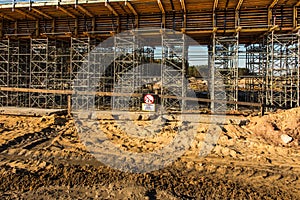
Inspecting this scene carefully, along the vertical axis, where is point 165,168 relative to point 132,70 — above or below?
below

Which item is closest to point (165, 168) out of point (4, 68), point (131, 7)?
point (131, 7)

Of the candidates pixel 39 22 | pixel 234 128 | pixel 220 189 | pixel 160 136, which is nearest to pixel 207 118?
pixel 234 128

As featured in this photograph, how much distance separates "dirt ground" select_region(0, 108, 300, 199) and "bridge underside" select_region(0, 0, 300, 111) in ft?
12.5

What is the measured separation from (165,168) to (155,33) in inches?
391

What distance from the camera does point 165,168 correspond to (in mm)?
6695

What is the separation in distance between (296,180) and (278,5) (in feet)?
36.1

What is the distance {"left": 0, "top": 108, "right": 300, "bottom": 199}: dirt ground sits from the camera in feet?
17.3

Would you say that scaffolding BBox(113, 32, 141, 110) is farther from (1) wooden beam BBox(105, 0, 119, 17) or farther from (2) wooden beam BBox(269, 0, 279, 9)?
(2) wooden beam BBox(269, 0, 279, 9)

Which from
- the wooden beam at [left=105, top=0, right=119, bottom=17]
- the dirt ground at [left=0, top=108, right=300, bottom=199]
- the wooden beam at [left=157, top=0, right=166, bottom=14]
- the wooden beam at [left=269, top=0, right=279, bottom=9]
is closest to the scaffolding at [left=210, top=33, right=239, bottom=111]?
the wooden beam at [left=269, top=0, right=279, bottom=9]

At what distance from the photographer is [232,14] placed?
48.1 feet

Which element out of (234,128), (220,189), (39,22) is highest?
(39,22)

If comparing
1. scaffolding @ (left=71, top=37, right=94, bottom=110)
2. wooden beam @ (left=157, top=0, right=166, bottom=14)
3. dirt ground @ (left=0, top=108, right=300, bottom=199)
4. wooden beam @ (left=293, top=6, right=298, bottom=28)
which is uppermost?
wooden beam @ (left=157, top=0, right=166, bottom=14)

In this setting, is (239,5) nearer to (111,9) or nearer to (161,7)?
(161,7)

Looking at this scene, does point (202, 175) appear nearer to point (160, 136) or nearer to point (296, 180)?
point (296, 180)
